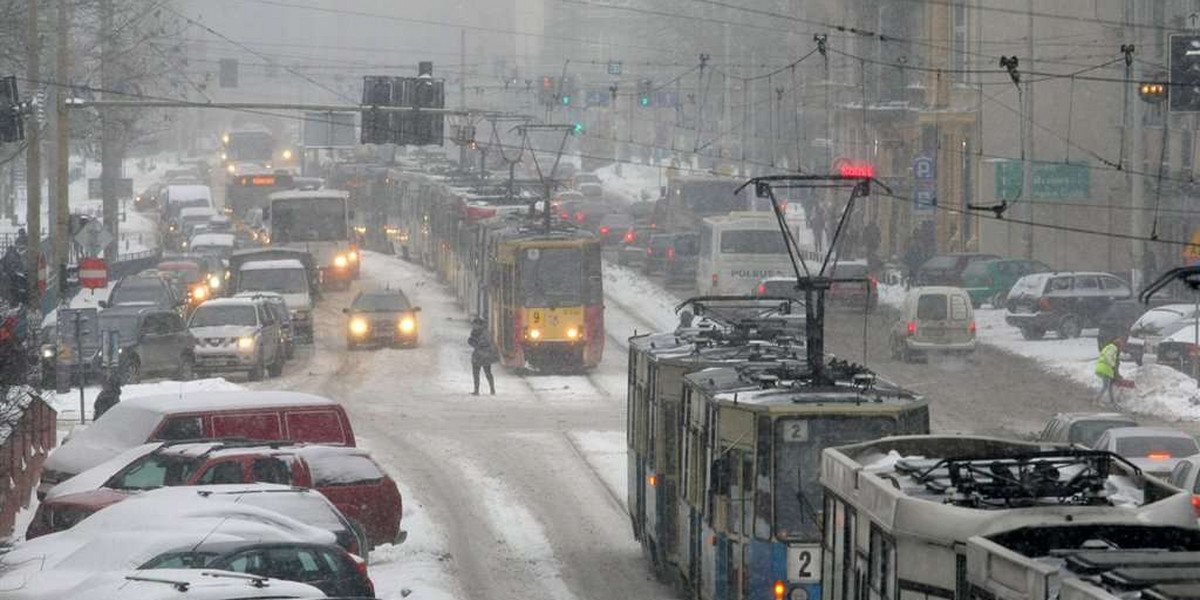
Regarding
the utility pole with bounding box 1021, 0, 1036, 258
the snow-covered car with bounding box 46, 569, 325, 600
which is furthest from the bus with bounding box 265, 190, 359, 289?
the snow-covered car with bounding box 46, 569, 325, 600

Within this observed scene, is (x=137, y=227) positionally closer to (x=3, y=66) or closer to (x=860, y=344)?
(x=3, y=66)

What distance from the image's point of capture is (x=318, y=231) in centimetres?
5891

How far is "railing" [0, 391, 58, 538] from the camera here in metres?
21.7

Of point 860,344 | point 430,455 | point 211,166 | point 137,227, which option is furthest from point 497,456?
point 211,166

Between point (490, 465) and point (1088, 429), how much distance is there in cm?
814

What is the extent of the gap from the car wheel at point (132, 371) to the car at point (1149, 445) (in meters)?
19.6

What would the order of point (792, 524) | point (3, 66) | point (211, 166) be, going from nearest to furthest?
point (792, 524) → point (3, 66) → point (211, 166)

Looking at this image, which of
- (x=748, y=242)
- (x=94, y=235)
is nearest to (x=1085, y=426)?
(x=94, y=235)

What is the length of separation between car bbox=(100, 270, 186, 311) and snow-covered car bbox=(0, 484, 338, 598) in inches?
1189

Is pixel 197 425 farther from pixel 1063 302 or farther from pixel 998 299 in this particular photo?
pixel 998 299

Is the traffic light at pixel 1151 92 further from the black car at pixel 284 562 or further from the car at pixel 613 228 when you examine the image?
the car at pixel 613 228

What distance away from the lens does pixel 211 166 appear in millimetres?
134250

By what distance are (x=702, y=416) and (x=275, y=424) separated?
21.9 ft

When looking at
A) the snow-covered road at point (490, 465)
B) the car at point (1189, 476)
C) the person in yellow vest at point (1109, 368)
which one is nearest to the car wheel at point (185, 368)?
the snow-covered road at point (490, 465)
